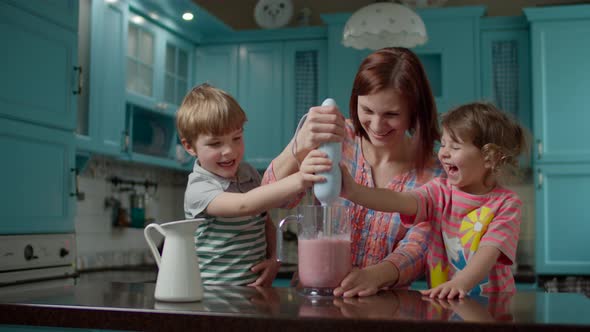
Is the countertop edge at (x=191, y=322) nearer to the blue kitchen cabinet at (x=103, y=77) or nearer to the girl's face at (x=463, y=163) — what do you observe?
the girl's face at (x=463, y=163)

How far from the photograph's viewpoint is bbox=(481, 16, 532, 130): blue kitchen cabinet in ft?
13.5

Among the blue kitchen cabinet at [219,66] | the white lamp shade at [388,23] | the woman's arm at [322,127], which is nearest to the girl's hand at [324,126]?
the woman's arm at [322,127]

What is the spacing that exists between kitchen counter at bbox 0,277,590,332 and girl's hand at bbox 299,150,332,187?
21 centimetres

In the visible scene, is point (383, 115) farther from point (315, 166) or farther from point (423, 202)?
point (315, 166)

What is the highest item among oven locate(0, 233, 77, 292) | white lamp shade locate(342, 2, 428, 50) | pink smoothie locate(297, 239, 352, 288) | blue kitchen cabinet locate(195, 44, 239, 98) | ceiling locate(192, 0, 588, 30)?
ceiling locate(192, 0, 588, 30)

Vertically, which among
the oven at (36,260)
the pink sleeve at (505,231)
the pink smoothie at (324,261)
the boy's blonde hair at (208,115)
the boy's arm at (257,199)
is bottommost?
the oven at (36,260)

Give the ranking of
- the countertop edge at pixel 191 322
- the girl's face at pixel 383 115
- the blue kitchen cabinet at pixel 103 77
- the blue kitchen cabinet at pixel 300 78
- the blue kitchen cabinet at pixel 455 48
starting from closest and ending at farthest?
the countertop edge at pixel 191 322, the girl's face at pixel 383 115, the blue kitchen cabinet at pixel 103 77, the blue kitchen cabinet at pixel 455 48, the blue kitchen cabinet at pixel 300 78

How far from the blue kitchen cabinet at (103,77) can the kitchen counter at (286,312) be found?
2152 millimetres

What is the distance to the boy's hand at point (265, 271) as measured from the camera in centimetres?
152

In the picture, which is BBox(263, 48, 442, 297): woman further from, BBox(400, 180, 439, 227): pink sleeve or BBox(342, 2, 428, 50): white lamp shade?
BBox(342, 2, 428, 50): white lamp shade

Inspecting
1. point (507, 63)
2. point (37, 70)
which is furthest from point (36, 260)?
point (507, 63)

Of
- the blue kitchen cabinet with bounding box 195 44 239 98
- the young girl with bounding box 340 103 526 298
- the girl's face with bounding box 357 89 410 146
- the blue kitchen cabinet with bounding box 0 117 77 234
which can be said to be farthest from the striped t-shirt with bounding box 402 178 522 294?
the blue kitchen cabinet with bounding box 195 44 239 98

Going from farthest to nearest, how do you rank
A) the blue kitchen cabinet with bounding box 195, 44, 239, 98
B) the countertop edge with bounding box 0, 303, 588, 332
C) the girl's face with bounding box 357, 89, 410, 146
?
1. the blue kitchen cabinet with bounding box 195, 44, 239, 98
2. the girl's face with bounding box 357, 89, 410, 146
3. the countertop edge with bounding box 0, 303, 588, 332

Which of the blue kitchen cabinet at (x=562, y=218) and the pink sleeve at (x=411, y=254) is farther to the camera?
the blue kitchen cabinet at (x=562, y=218)
